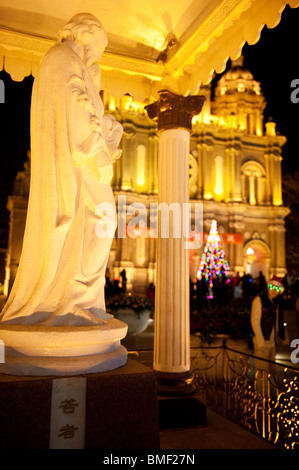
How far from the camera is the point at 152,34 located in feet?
15.6

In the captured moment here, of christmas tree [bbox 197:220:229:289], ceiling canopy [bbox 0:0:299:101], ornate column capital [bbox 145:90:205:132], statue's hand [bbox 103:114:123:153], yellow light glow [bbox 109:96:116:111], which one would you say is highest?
yellow light glow [bbox 109:96:116:111]

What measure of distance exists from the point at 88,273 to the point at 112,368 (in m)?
0.61

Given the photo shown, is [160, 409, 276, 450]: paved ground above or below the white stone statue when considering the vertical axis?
below

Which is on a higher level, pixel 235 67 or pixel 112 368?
pixel 235 67

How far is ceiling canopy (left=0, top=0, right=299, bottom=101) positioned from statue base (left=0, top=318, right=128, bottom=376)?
3366mm

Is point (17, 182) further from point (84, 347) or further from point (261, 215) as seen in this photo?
point (84, 347)

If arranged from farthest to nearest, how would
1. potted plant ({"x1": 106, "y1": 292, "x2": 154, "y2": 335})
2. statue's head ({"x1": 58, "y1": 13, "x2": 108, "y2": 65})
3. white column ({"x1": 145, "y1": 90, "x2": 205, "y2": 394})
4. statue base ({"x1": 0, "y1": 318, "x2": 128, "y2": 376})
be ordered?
1. potted plant ({"x1": 106, "y1": 292, "x2": 154, "y2": 335})
2. white column ({"x1": 145, "y1": 90, "x2": 205, "y2": 394})
3. statue's head ({"x1": 58, "y1": 13, "x2": 108, "y2": 65})
4. statue base ({"x1": 0, "y1": 318, "x2": 128, "y2": 376})

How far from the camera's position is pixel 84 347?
2262mm

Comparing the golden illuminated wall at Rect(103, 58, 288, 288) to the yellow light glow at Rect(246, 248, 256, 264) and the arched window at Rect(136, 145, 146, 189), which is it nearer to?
the arched window at Rect(136, 145, 146, 189)

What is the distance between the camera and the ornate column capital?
4809mm

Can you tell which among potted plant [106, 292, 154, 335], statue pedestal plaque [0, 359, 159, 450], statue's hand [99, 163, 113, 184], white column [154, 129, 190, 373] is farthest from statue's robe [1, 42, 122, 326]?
potted plant [106, 292, 154, 335]

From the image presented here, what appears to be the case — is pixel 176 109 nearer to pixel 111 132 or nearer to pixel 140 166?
pixel 111 132

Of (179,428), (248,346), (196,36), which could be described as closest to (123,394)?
(179,428)

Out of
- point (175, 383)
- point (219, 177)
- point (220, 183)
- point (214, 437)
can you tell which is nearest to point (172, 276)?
point (175, 383)
